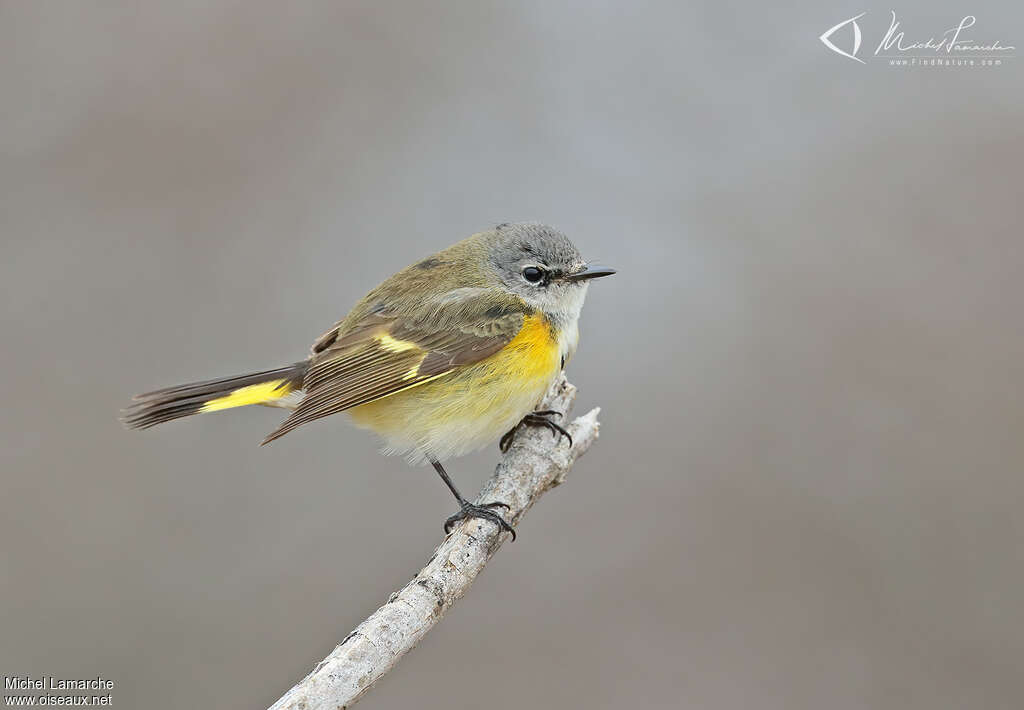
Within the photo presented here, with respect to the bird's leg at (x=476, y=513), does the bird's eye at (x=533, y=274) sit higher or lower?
higher

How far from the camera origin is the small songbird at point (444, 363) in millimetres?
2836

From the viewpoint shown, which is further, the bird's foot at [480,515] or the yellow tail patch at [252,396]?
the yellow tail patch at [252,396]

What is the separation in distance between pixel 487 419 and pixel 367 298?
636 mm

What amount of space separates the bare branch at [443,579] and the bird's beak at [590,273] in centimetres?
43

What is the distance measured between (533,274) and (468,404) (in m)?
0.52

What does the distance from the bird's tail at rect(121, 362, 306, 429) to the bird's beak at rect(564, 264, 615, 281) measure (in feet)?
3.00

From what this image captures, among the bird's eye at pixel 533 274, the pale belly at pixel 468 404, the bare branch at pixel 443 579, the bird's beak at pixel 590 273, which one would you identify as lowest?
the bare branch at pixel 443 579

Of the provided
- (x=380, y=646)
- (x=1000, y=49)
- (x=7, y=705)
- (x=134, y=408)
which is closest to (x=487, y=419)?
(x=380, y=646)

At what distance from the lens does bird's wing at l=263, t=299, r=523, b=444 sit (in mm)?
2777
